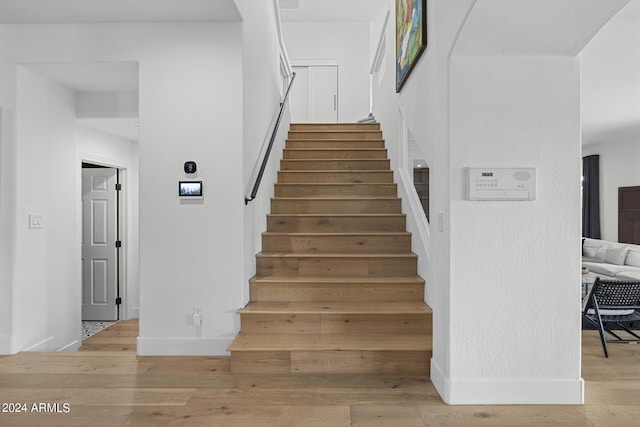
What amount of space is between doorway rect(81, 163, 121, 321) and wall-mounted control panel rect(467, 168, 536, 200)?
4599mm

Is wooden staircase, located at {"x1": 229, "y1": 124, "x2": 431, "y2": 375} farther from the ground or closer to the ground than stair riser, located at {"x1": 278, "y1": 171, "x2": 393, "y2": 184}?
closer to the ground

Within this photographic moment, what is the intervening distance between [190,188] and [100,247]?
3.13 meters

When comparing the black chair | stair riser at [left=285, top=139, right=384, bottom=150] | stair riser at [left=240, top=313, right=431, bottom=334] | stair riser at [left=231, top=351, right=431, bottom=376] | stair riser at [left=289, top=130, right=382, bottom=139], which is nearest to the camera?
stair riser at [left=231, top=351, right=431, bottom=376]

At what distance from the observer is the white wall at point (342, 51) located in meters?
7.45

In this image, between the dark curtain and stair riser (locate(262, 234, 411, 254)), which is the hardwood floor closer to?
stair riser (locate(262, 234, 411, 254))

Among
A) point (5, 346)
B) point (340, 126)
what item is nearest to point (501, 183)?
point (5, 346)

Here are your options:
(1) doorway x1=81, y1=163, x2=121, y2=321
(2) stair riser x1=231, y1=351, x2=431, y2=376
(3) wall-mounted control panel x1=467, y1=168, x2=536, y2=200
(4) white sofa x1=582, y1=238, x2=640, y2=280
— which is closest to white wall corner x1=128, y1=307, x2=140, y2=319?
(1) doorway x1=81, y1=163, x2=121, y2=321

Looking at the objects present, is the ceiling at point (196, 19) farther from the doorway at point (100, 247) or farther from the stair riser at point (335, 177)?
the stair riser at point (335, 177)

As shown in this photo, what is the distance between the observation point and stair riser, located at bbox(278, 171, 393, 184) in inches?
178

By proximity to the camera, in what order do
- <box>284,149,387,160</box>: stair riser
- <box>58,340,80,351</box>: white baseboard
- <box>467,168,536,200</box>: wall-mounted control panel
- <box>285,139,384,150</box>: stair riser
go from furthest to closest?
1. <box>285,139,384,150</box>: stair riser
2. <box>284,149,387,160</box>: stair riser
3. <box>58,340,80,351</box>: white baseboard
4. <box>467,168,536,200</box>: wall-mounted control panel

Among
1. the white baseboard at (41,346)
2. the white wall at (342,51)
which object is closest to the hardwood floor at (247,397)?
the white baseboard at (41,346)

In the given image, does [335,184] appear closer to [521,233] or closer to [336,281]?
[336,281]

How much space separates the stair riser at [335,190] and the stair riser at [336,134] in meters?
1.29

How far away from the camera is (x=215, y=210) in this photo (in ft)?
9.78
